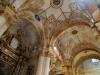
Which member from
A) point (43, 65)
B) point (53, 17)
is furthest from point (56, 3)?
point (43, 65)

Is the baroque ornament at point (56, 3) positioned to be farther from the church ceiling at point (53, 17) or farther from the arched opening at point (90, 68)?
the arched opening at point (90, 68)

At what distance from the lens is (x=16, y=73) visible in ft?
33.8

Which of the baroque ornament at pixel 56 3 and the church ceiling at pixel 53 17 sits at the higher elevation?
the baroque ornament at pixel 56 3

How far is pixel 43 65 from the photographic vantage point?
916 cm

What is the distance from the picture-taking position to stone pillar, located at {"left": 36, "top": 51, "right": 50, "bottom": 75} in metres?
8.91

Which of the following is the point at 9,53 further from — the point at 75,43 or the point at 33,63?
the point at 75,43

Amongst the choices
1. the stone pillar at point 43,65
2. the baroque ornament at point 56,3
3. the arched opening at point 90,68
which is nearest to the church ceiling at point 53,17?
the baroque ornament at point 56,3

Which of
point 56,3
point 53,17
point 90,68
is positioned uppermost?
point 56,3

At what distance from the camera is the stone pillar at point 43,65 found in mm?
8914

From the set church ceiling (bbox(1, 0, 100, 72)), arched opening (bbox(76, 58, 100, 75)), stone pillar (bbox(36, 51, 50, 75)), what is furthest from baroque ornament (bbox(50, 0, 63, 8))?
arched opening (bbox(76, 58, 100, 75))

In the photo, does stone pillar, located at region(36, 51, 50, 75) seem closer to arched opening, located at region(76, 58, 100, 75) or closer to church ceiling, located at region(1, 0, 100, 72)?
church ceiling, located at region(1, 0, 100, 72)

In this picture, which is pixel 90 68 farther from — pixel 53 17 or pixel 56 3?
pixel 56 3

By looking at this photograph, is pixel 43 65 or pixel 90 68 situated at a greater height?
pixel 90 68

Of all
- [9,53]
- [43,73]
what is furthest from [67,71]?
[9,53]
